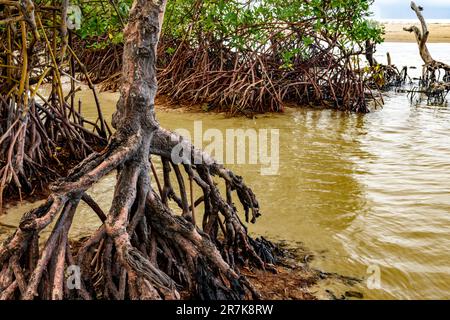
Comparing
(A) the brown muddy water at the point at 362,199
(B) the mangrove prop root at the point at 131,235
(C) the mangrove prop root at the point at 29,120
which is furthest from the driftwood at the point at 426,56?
(B) the mangrove prop root at the point at 131,235

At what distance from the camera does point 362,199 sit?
154 inches

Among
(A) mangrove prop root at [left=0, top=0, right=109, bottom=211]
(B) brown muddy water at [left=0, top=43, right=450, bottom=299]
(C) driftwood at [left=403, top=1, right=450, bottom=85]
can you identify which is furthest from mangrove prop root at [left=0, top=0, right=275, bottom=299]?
(C) driftwood at [left=403, top=1, right=450, bottom=85]

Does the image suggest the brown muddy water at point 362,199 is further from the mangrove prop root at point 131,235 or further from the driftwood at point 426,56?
the driftwood at point 426,56

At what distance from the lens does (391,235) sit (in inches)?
128

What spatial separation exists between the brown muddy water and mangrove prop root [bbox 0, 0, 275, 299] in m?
0.89

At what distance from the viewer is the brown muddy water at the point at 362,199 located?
2803 mm

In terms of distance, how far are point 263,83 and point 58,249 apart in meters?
5.99

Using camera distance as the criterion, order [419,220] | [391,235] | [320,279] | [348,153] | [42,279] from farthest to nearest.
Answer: [348,153]
[419,220]
[391,235]
[320,279]
[42,279]

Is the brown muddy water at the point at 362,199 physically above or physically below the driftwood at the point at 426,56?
below

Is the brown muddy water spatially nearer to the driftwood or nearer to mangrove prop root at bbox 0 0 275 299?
mangrove prop root at bbox 0 0 275 299

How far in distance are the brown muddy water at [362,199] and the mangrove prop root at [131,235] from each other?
0.89 m

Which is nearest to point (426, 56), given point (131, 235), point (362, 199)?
point (362, 199)

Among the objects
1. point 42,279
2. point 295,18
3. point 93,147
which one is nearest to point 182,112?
point 295,18

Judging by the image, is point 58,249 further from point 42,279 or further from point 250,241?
point 250,241
